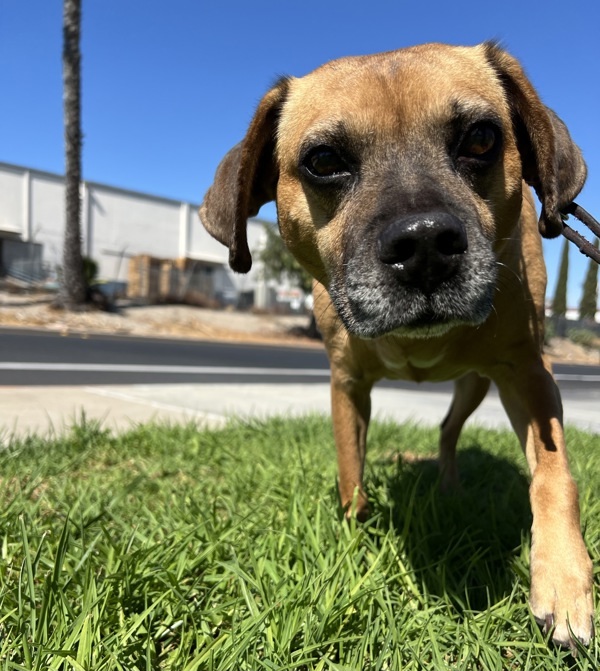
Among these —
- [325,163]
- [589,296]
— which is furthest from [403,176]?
[589,296]

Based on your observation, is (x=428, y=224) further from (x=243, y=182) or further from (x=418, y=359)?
(x=243, y=182)

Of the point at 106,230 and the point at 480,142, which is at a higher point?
the point at 106,230

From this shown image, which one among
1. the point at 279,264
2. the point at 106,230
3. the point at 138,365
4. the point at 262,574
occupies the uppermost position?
the point at 106,230

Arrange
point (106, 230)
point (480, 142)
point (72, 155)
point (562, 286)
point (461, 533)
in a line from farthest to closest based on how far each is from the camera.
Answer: point (562, 286) < point (106, 230) < point (72, 155) < point (461, 533) < point (480, 142)

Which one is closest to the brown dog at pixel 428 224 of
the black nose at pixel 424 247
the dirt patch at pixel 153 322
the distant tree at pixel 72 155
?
the black nose at pixel 424 247

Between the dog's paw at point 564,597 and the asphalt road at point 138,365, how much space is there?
6.29 m

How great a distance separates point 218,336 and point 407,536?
20357 millimetres

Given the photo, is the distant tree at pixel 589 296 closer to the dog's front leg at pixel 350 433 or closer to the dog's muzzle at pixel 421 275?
the dog's front leg at pixel 350 433

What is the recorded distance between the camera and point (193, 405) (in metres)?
6.24

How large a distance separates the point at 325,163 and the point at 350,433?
4.14ft

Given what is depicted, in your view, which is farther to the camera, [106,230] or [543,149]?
[106,230]

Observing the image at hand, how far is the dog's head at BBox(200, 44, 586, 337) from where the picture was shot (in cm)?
178

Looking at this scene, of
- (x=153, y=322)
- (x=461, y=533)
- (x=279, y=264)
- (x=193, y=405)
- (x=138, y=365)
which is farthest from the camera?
(x=279, y=264)

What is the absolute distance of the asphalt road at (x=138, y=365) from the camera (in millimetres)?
7953
